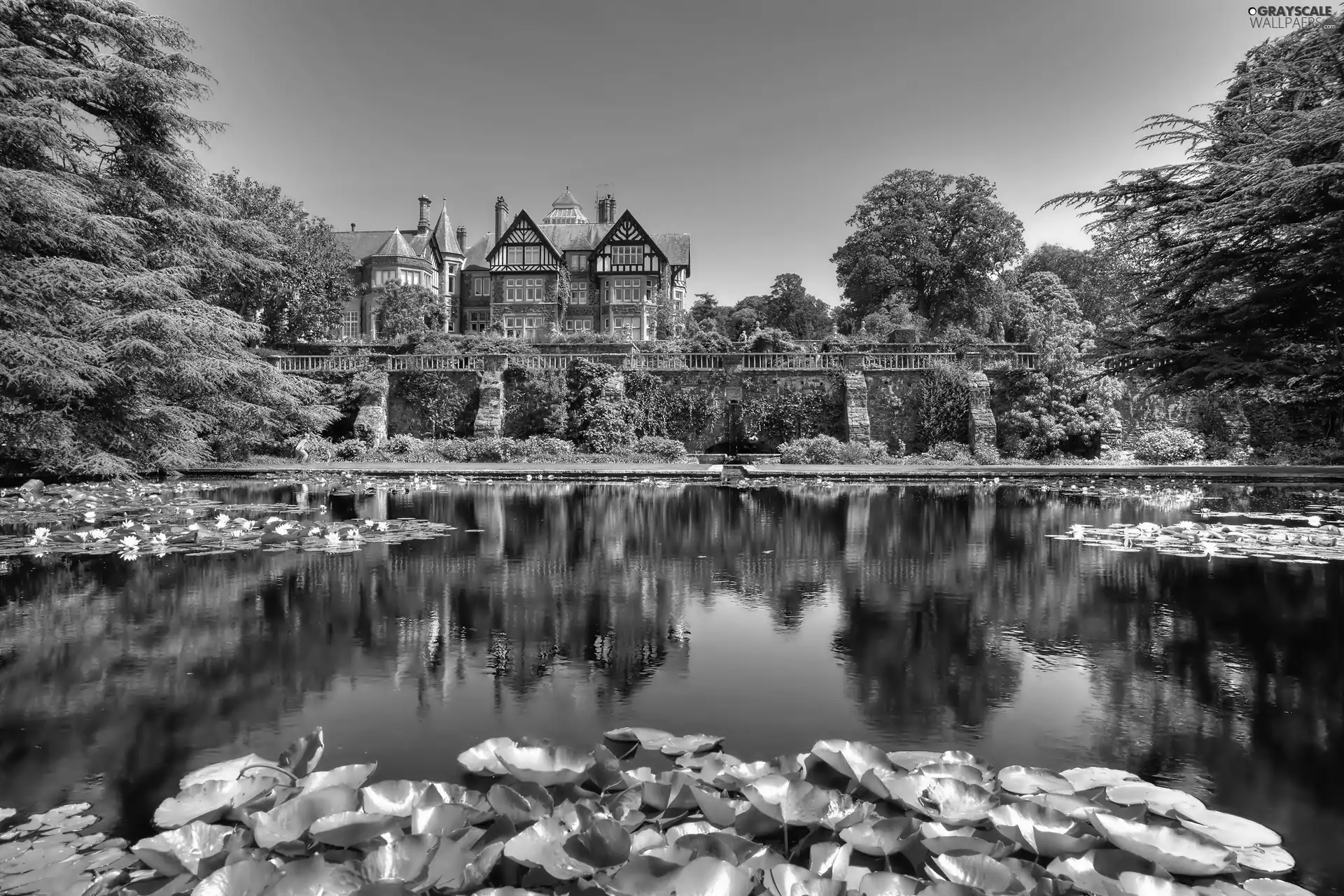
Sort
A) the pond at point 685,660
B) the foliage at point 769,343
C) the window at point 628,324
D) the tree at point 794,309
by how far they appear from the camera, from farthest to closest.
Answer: the tree at point 794,309
the window at point 628,324
the foliage at point 769,343
the pond at point 685,660

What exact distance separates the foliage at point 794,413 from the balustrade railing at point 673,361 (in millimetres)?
787

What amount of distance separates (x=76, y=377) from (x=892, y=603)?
12.0 meters

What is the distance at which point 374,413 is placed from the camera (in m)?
22.7

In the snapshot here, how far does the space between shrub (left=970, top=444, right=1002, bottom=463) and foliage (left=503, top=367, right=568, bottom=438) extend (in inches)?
469

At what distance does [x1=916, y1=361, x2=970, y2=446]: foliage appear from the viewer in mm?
22469

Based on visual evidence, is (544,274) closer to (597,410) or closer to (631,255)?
(631,255)

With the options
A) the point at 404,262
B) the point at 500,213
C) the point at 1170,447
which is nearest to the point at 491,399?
the point at 1170,447

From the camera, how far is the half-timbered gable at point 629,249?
5419 centimetres

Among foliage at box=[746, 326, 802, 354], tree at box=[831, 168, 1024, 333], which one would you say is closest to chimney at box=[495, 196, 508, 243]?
tree at box=[831, 168, 1024, 333]

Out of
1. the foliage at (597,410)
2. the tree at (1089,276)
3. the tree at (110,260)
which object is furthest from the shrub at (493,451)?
the tree at (1089,276)

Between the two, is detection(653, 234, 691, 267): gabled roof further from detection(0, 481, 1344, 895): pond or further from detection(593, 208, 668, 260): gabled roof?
detection(0, 481, 1344, 895): pond

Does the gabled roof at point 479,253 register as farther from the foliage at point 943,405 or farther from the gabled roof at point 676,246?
the foliage at point 943,405

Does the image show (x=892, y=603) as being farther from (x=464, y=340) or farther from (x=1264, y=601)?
(x=464, y=340)

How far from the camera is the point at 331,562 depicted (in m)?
6.20
